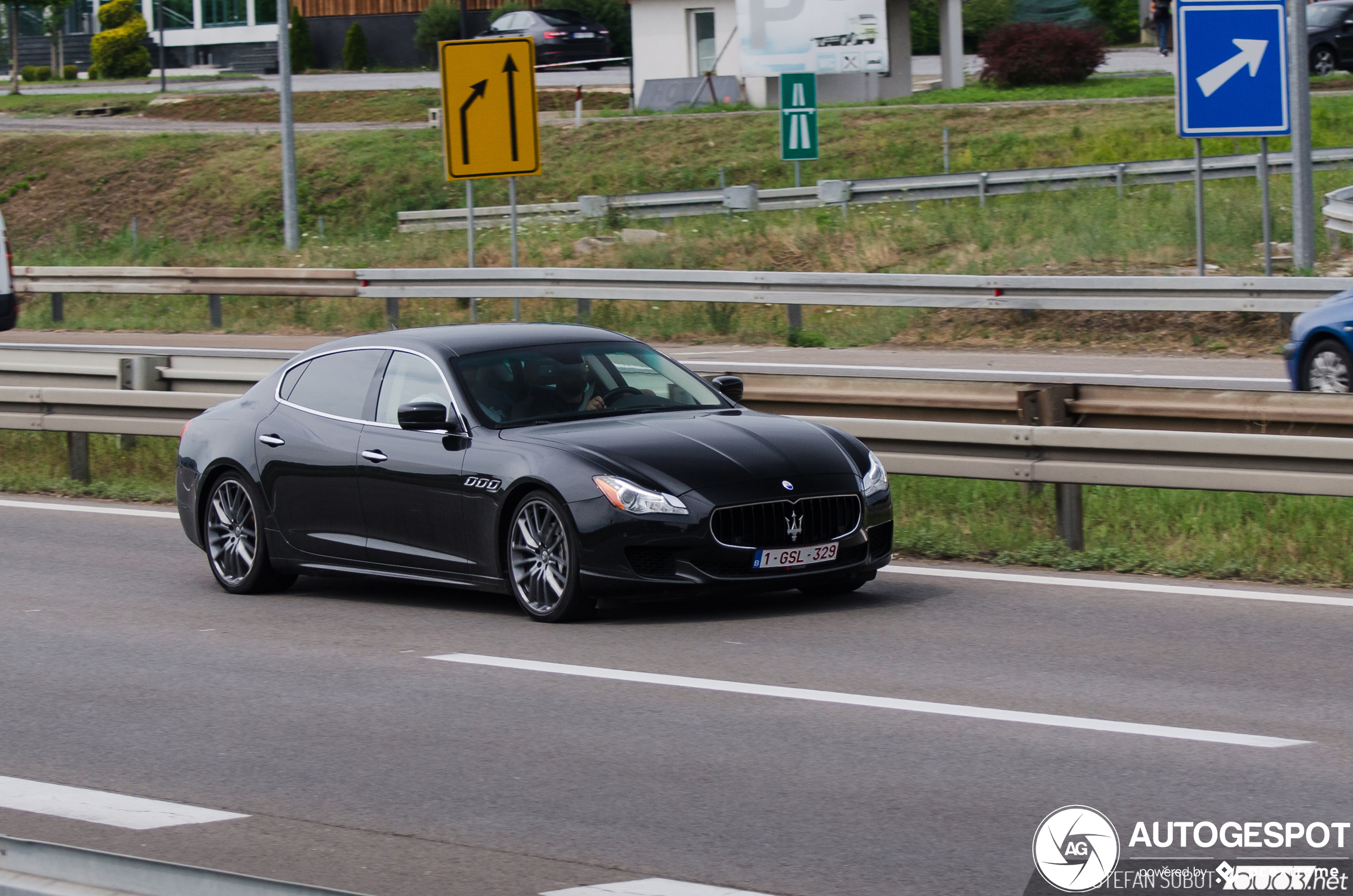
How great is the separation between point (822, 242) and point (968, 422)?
54.1 feet

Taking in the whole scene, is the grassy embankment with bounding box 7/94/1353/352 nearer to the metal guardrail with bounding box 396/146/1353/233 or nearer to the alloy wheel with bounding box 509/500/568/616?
the metal guardrail with bounding box 396/146/1353/233

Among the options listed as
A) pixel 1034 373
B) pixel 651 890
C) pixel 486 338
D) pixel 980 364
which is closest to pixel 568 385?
pixel 486 338

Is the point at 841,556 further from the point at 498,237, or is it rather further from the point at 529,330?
the point at 498,237

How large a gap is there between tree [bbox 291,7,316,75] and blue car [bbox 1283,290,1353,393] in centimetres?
6193

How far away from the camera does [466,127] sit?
57.1ft

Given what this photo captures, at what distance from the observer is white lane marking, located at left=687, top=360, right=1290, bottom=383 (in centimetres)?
1650

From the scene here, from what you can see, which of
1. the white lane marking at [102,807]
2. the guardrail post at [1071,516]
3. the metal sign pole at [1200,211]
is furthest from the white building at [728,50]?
the white lane marking at [102,807]

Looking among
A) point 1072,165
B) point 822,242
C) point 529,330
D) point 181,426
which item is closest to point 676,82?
point 1072,165

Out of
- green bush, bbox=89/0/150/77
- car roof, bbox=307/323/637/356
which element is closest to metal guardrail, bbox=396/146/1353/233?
car roof, bbox=307/323/637/356

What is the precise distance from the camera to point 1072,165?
119 feet

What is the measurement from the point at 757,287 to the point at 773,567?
1392 cm

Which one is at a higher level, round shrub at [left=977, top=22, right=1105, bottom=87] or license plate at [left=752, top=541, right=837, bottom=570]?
round shrub at [left=977, top=22, right=1105, bottom=87]

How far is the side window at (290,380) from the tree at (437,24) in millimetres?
60071

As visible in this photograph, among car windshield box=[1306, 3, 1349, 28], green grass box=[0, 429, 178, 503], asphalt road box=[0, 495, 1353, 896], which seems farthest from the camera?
car windshield box=[1306, 3, 1349, 28]
